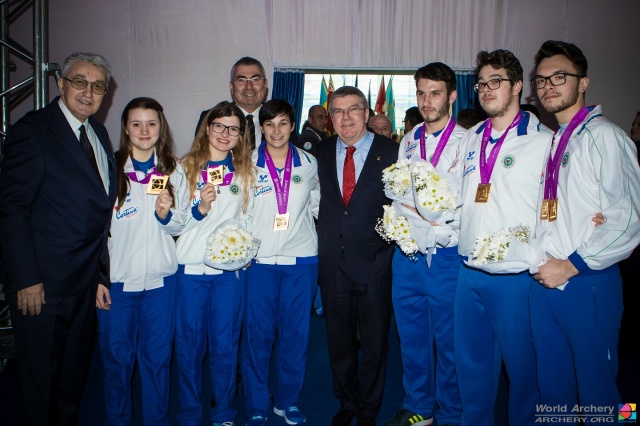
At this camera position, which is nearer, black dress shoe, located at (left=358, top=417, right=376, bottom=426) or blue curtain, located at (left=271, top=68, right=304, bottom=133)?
black dress shoe, located at (left=358, top=417, right=376, bottom=426)

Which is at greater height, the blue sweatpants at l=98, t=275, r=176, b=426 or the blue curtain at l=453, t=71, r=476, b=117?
the blue curtain at l=453, t=71, r=476, b=117

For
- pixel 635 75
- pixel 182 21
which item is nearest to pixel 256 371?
pixel 182 21

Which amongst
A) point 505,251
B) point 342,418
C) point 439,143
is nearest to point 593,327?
point 505,251

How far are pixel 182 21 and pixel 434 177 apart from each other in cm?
844

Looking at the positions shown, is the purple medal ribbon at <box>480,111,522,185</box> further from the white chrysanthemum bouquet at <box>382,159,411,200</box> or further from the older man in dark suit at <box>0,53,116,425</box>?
the older man in dark suit at <box>0,53,116,425</box>

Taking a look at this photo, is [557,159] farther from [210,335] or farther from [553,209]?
[210,335]

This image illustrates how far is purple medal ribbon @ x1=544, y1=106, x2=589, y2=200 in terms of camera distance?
274 cm

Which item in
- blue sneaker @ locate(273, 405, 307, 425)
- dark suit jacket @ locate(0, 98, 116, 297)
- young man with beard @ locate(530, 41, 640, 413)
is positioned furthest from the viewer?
blue sneaker @ locate(273, 405, 307, 425)

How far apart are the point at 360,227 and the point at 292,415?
1.65 m

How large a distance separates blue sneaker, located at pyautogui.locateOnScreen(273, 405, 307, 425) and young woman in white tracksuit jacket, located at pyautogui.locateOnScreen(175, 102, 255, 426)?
444mm

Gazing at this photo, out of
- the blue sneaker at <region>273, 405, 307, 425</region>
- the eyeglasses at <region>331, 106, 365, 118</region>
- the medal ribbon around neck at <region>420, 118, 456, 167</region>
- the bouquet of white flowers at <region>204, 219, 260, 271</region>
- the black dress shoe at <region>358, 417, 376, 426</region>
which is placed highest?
the eyeglasses at <region>331, 106, 365, 118</region>

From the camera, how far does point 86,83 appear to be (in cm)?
307

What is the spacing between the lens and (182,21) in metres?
9.66

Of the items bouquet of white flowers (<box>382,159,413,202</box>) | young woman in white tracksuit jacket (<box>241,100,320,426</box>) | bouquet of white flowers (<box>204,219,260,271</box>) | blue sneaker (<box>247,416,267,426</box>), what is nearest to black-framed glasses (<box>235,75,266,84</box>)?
young woman in white tracksuit jacket (<box>241,100,320,426</box>)
